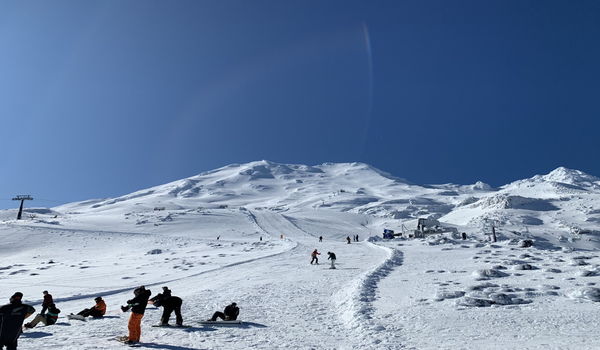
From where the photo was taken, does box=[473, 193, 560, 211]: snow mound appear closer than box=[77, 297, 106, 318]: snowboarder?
No

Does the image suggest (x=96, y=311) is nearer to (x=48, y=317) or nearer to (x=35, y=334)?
(x=48, y=317)

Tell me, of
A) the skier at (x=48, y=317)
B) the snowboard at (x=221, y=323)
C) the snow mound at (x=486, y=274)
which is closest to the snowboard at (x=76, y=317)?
the skier at (x=48, y=317)

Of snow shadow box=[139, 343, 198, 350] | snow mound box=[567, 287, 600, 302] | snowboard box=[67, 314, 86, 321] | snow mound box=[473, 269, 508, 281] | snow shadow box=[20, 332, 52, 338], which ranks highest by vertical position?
snow mound box=[473, 269, 508, 281]

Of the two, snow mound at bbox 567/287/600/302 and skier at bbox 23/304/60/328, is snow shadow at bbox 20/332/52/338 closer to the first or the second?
skier at bbox 23/304/60/328

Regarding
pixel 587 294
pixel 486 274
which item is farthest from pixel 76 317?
pixel 486 274

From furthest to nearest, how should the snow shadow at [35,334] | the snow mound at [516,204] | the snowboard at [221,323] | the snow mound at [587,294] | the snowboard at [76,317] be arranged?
the snow mound at [516,204] → the snow mound at [587,294] → the snowboard at [76,317] → the snowboard at [221,323] → the snow shadow at [35,334]

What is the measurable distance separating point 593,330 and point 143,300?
12590 mm

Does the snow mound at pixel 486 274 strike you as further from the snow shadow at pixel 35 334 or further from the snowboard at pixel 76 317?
the snow shadow at pixel 35 334

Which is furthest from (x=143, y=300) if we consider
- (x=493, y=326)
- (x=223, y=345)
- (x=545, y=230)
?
(x=545, y=230)

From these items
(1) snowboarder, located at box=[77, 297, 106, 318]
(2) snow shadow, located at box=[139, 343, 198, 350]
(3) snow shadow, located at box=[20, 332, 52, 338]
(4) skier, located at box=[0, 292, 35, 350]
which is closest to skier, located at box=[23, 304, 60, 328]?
(3) snow shadow, located at box=[20, 332, 52, 338]

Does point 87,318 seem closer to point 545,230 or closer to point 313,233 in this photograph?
point 313,233

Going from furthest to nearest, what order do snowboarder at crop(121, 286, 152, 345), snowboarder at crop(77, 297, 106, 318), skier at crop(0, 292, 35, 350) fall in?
snowboarder at crop(77, 297, 106, 318) → snowboarder at crop(121, 286, 152, 345) → skier at crop(0, 292, 35, 350)

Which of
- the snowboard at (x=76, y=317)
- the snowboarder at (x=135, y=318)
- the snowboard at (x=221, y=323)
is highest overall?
the snowboarder at (x=135, y=318)

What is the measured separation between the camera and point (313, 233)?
94.2m
